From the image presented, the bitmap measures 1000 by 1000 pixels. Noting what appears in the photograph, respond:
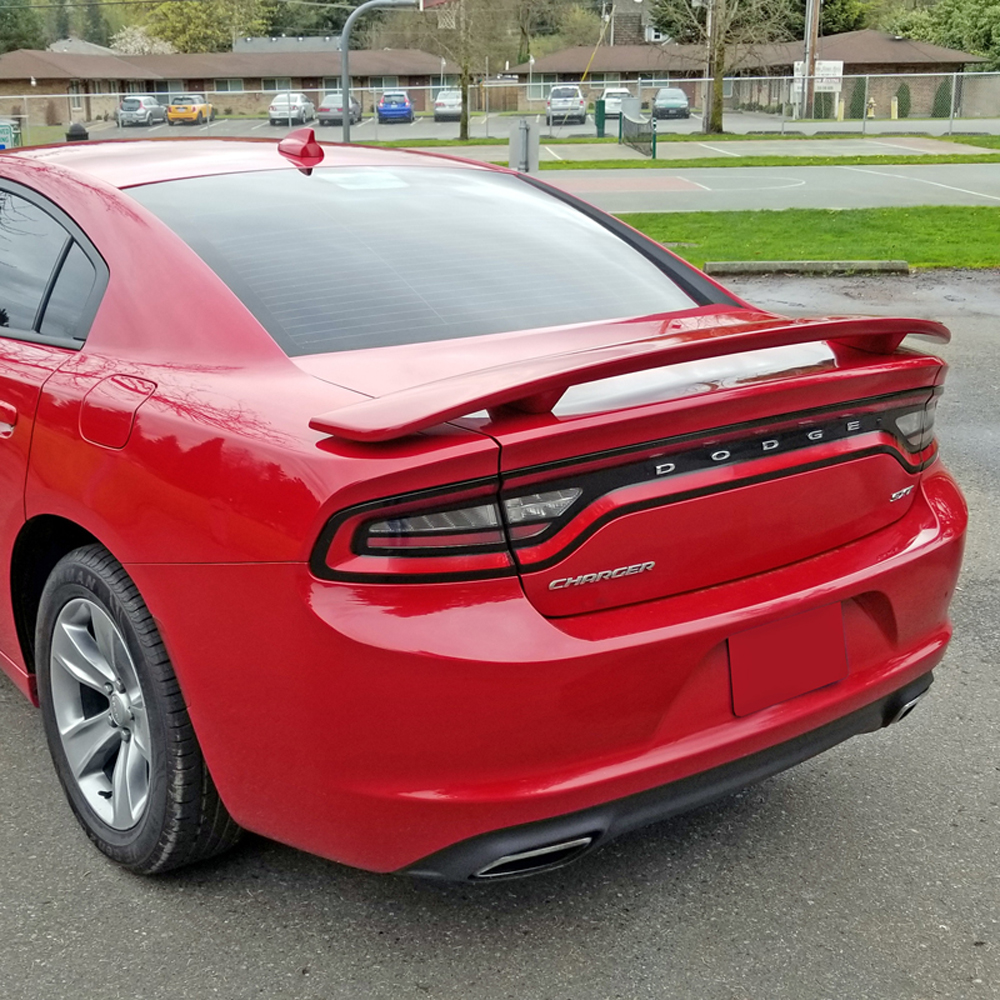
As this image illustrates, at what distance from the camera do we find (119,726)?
2.70 m

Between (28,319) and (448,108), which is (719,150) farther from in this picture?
(28,319)

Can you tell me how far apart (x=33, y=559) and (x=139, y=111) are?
52.9 meters

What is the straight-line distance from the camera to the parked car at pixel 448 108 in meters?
51.4

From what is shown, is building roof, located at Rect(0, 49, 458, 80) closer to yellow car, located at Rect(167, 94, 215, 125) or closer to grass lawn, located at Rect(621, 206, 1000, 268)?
yellow car, located at Rect(167, 94, 215, 125)

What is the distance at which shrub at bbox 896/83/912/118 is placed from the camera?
52188 millimetres

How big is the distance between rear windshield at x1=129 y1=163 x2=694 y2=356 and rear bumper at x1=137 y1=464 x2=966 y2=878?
2.33 feet

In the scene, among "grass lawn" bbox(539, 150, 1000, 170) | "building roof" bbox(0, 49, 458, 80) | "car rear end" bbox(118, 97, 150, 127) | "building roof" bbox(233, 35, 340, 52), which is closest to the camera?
"grass lawn" bbox(539, 150, 1000, 170)

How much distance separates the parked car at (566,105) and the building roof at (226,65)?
84.0 feet

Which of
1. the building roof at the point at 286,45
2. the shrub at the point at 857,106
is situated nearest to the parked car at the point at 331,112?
the shrub at the point at 857,106

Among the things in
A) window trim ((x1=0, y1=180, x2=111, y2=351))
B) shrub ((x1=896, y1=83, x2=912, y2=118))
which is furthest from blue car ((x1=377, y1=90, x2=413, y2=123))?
window trim ((x1=0, y1=180, x2=111, y2=351))

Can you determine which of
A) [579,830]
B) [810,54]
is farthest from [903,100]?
[579,830]

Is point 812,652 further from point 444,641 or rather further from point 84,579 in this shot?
point 84,579

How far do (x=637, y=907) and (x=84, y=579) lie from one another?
4.48 ft

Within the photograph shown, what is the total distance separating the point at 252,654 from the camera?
222cm
